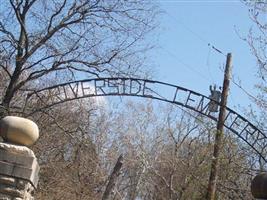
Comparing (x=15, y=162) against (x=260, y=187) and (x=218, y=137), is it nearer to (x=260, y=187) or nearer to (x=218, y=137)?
(x=260, y=187)

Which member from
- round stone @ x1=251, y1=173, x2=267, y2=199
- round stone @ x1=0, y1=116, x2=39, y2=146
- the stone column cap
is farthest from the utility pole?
A: the stone column cap

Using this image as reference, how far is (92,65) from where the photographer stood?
1583cm

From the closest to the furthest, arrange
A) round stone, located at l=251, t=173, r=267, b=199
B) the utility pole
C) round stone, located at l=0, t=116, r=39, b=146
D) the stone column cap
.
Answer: the stone column cap < round stone, located at l=0, t=116, r=39, b=146 < round stone, located at l=251, t=173, r=267, b=199 < the utility pole

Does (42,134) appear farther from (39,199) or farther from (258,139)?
(258,139)

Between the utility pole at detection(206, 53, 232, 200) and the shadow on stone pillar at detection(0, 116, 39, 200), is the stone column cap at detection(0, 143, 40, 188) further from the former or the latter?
the utility pole at detection(206, 53, 232, 200)

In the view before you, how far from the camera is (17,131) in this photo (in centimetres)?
606

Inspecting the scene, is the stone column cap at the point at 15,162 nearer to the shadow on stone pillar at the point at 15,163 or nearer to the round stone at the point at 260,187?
the shadow on stone pillar at the point at 15,163

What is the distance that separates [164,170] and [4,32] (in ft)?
50.7

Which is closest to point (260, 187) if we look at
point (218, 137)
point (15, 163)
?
point (15, 163)

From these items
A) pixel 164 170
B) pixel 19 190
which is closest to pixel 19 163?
pixel 19 190

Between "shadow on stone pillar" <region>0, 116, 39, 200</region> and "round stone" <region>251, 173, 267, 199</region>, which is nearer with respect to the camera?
"shadow on stone pillar" <region>0, 116, 39, 200</region>

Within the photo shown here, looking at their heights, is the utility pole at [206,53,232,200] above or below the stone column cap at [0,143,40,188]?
above

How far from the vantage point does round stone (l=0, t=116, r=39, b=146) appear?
6.03 m

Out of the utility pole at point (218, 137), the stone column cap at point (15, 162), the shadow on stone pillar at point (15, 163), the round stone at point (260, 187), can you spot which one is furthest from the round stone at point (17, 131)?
the utility pole at point (218, 137)
